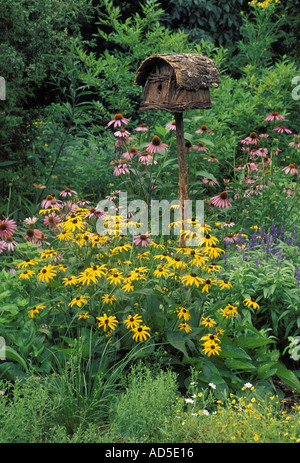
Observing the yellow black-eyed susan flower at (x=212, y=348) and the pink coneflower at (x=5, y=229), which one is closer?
the yellow black-eyed susan flower at (x=212, y=348)

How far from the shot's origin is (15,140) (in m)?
5.53

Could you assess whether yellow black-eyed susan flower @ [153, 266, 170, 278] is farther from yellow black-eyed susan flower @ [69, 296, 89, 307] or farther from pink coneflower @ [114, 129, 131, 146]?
pink coneflower @ [114, 129, 131, 146]

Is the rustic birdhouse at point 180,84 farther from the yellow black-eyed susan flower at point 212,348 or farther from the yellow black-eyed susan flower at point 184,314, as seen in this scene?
the yellow black-eyed susan flower at point 212,348

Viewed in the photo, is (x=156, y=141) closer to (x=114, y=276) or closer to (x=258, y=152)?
(x=258, y=152)

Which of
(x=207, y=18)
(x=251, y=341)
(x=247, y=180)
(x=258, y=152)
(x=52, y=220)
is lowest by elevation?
(x=251, y=341)

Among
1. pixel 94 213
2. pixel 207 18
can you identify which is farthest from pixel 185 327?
pixel 207 18

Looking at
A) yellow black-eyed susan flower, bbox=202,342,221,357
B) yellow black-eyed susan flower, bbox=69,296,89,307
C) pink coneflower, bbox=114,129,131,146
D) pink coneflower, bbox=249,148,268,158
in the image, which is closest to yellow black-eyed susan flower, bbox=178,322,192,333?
yellow black-eyed susan flower, bbox=202,342,221,357

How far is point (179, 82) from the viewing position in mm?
3277

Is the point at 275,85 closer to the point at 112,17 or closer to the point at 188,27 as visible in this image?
the point at 112,17

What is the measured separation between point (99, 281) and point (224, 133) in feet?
13.3

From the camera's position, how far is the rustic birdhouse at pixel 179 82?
10.9 feet

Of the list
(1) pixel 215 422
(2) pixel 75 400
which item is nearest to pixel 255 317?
(1) pixel 215 422

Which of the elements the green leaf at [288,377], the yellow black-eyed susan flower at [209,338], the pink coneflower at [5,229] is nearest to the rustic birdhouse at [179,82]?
the pink coneflower at [5,229]

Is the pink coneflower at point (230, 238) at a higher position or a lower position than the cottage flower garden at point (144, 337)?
higher
